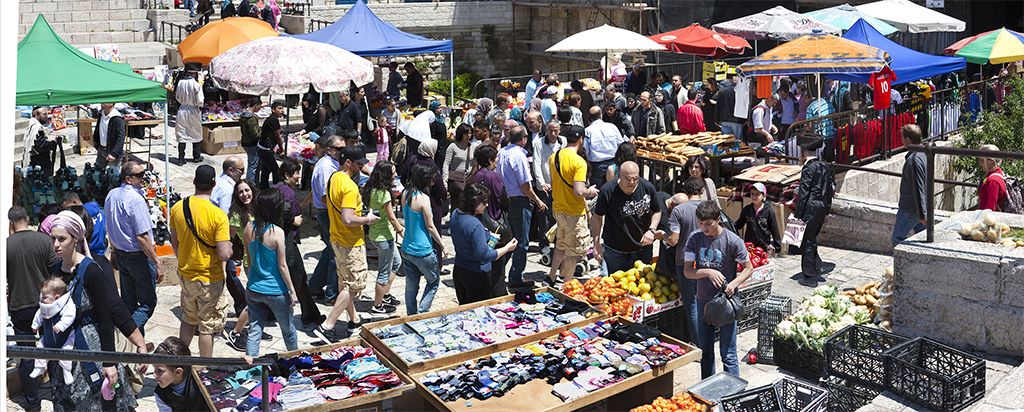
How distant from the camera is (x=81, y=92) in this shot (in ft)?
39.0

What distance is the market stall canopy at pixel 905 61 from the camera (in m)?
15.2

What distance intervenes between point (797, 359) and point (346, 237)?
3883 millimetres

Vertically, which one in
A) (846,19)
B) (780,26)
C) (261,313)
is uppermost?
(846,19)

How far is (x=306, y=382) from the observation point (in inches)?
291

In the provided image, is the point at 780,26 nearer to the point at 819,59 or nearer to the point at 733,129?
the point at 733,129

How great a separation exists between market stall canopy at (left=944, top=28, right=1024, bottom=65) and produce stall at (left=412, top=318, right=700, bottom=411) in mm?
11746

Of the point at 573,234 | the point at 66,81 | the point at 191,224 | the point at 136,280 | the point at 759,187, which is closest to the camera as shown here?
the point at 191,224

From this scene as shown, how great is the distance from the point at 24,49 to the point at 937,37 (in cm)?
1940

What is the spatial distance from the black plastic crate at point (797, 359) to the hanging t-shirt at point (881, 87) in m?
6.37

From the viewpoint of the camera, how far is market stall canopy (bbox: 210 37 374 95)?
13.0m

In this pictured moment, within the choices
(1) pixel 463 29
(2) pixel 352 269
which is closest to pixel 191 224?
(2) pixel 352 269

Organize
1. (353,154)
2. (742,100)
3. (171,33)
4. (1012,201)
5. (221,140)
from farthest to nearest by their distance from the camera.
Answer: (171,33) < (221,140) < (742,100) < (1012,201) < (353,154)

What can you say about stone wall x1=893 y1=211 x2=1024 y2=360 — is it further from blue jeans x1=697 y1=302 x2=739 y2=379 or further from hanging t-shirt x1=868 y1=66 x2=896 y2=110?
hanging t-shirt x1=868 y1=66 x2=896 y2=110

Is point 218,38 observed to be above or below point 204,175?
above
